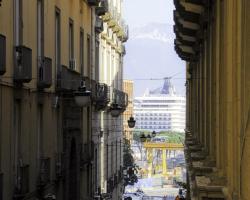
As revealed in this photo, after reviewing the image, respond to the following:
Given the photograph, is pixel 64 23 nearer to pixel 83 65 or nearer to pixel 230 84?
pixel 83 65

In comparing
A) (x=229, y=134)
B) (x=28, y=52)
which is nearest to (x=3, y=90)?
(x=28, y=52)

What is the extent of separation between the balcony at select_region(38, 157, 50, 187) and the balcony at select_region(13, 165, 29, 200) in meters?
1.96

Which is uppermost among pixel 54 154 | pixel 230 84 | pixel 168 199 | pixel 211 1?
pixel 211 1

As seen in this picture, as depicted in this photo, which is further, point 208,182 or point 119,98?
point 119,98

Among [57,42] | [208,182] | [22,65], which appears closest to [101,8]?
[57,42]

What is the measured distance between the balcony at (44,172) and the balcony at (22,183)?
196 cm

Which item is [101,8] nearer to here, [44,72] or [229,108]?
[44,72]

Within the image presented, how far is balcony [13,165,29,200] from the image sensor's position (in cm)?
1894

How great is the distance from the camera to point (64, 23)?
2730cm

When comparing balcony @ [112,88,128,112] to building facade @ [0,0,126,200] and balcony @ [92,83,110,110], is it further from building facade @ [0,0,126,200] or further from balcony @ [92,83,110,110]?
building facade @ [0,0,126,200]

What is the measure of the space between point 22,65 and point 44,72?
3179 mm

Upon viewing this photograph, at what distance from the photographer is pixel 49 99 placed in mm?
24109

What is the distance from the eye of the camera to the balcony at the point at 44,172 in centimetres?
2175

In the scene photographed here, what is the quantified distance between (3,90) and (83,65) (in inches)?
565
